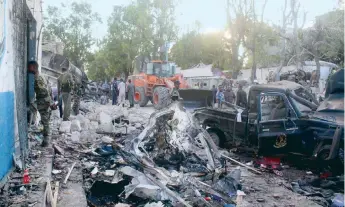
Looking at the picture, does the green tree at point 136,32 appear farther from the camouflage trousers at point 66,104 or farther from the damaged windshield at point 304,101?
the damaged windshield at point 304,101

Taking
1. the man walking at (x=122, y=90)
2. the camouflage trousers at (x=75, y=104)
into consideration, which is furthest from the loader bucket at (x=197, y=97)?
the man walking at (x=122, y=90)

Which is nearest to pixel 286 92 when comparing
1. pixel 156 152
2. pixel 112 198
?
pixel 156 152

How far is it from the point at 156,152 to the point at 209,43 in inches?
1603

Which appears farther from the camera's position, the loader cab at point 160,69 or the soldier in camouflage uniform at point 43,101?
the loader cab at point 160,69

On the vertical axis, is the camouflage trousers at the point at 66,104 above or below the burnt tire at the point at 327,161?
above

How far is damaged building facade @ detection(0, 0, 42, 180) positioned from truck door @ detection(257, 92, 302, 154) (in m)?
4.67

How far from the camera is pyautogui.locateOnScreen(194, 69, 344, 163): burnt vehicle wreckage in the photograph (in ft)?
20.4

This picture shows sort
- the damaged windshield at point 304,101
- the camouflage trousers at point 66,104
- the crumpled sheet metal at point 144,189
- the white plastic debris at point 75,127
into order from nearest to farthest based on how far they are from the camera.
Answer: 1. the crumpled sheet metal at point 144,189
2. the damaged windshield at point 304,101
3. the white plastic debris at point 75,127
4. the camouflage trousers at point 66,104

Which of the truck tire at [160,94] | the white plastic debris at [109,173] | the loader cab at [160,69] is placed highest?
the loader cab at [160,69]

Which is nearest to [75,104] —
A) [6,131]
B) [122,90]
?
[122,90]

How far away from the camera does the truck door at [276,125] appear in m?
7.00

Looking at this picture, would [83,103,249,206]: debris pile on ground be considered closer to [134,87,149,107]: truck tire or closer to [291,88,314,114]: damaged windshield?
[291,88,314,114]: damaged windshield

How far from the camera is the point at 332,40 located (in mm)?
22203

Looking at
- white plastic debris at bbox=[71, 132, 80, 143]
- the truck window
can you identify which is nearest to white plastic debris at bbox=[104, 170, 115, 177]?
white plastic debris at bbox=[71, 132, 80, 143]
